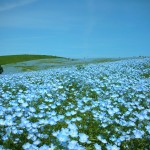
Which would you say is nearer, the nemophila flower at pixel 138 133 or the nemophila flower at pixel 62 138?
the nemophila flower at pixel 62 138

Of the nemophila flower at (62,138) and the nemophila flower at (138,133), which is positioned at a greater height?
the nemophila flower at (62,138)

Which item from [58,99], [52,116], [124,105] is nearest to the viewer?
[52,116]

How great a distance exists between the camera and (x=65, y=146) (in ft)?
12.3

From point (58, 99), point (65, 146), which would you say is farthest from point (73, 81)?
point (65, 146)

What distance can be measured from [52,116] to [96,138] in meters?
0.92

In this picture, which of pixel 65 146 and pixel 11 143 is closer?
pixel 65 146

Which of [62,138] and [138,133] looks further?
[138,133]

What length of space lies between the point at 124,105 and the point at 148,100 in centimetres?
56

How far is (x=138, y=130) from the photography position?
455 centimetres

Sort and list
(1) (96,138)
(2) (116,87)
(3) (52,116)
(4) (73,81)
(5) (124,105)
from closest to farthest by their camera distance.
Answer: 1. (1) (96,138)
2. (3) (52,116)
3. (5) (124,105)
4. (2) (116,87)
5. (4) (73,81)

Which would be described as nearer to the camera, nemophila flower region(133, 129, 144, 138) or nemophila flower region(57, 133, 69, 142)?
nemophila flower region(57, 133, 69, 142)

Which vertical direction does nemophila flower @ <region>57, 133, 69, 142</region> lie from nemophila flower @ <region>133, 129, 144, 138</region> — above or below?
above

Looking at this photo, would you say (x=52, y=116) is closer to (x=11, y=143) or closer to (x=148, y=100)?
(x=11, y=143)

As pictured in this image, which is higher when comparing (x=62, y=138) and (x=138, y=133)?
(x=62, y=138)
